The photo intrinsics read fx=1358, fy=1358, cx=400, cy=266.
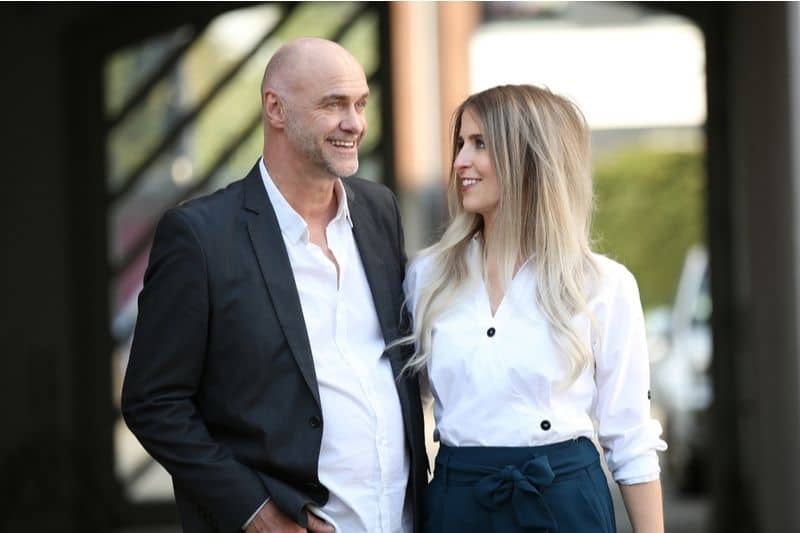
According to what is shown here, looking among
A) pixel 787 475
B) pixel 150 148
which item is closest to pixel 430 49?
pixel 150 148

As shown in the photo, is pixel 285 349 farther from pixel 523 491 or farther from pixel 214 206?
pixel 523 491

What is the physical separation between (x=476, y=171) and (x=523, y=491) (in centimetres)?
70

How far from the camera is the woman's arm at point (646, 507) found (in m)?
2.88

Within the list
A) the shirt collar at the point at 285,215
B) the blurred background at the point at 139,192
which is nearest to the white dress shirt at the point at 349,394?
the shirt collar at the point at 285,215

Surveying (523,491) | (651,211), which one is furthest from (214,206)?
(651,211)

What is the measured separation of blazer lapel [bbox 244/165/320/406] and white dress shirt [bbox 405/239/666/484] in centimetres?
29

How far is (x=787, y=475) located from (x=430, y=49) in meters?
11.4

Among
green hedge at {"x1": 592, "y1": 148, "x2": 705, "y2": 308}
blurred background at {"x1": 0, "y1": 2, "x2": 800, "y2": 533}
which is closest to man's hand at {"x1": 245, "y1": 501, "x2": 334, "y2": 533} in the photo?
blurred background at {"x1": 0, "y1": 2, "x2": 800, "y2": 533}

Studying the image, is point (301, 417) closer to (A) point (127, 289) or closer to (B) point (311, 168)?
(B) point (311, 168)

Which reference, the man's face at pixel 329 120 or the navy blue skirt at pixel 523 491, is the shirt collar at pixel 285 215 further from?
the navy blue skirt at pixel 523 491

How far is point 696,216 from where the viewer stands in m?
13.3

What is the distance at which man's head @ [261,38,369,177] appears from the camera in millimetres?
2904

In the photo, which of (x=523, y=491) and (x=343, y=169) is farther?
(x=343, y=169)

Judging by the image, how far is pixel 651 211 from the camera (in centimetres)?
1417
